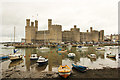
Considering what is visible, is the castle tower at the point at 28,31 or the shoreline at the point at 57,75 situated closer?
the shoreline at the point at 57,75

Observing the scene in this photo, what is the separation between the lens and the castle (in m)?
51.4

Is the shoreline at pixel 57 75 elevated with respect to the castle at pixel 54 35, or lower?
lower

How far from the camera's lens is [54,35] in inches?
2025

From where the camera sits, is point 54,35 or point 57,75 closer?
point 57,75

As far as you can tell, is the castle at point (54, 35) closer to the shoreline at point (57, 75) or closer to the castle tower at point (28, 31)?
the castle tower at point (28, 31)

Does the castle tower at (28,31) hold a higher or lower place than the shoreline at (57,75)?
higher

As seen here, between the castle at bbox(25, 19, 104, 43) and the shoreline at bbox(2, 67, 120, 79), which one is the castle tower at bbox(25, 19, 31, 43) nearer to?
the castle at bbox(25, 19, 104, 43)

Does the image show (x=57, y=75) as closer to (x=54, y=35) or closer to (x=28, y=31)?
(x=54, y=35)

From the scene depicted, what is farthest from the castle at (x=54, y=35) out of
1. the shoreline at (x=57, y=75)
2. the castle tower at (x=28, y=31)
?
the shoreline at (x=57, y=75)

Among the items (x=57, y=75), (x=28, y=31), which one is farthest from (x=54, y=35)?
(x=57, y=75)

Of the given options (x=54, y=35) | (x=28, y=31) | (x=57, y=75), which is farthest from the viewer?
(x=28, y=31)

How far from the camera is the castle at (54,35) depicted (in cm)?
5138

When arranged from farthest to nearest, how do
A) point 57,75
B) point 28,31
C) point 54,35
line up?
point 28,31, point 54,35, point 57,75

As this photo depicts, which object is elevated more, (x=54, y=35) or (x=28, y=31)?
(x=28, y=31)
